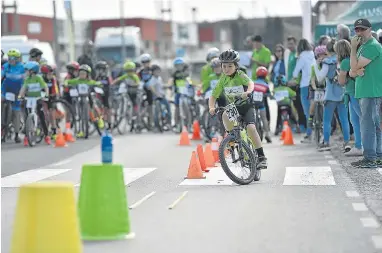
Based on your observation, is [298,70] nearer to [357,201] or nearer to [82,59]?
[82,59]

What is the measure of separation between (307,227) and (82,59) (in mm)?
18930

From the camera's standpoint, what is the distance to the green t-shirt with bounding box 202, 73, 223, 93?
21.9 metres

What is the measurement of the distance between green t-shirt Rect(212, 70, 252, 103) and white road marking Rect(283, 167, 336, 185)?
1.30 metres

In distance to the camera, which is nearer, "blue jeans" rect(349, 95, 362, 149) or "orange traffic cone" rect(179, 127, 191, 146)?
"blue jeans" rect(349, 95, 362, 149)

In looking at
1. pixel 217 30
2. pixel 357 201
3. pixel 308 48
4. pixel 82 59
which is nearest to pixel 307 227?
pixel 357 201

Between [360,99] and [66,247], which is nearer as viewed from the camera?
[66,247]

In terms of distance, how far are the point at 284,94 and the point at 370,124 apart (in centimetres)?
799

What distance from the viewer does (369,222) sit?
393 inches

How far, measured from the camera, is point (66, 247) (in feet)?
25.4

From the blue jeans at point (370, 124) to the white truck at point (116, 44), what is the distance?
36415 mm

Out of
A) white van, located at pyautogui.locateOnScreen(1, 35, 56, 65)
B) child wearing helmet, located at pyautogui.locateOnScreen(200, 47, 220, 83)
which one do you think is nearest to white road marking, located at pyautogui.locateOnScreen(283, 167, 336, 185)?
child wearing helmet, located at pyautogui.locateOnScreen(200, 47, 220, 83)

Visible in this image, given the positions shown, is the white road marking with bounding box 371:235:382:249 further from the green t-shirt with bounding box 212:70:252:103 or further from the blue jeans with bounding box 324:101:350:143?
the blue jeans with bounding box 324:101:350:143

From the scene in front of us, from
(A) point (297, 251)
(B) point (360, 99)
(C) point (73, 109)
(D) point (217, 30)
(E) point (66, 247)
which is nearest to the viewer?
(E) point (66, 247)

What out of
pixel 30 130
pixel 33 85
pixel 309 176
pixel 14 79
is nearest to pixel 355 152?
pixel 309 176
